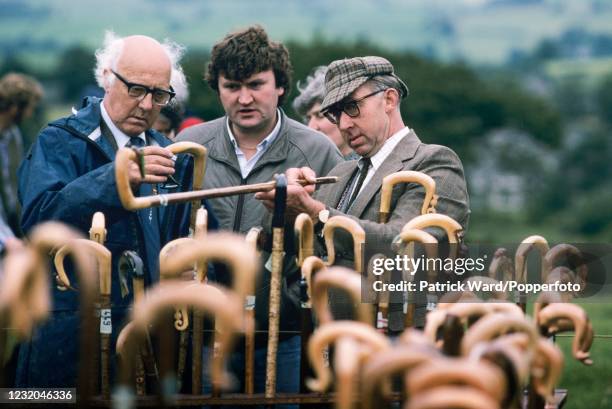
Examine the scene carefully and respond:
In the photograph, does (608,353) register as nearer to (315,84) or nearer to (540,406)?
(315,84)

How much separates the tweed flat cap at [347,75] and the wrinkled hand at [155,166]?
978mm

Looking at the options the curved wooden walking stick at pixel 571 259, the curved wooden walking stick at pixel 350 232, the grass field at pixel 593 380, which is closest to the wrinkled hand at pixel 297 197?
the curved wooden walking stick at pixel 350 232

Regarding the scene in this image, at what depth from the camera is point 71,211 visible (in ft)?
20.0

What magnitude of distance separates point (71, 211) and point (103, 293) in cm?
55

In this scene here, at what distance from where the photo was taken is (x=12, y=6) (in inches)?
4621

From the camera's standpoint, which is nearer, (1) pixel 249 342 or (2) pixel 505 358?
(2) pixel 505 358

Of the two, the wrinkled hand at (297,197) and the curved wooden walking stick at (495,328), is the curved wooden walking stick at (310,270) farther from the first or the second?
the curved wooden walking stick at (495,328)

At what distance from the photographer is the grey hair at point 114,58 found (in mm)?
6516

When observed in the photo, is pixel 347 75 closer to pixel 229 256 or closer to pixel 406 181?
pixel 406 181

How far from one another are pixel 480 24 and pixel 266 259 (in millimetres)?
108393

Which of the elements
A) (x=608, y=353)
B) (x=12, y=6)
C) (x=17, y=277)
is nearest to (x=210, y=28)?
(x=12, y=6)

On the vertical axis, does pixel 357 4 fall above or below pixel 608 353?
above

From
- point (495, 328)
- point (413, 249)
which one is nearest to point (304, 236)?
point (413, 249)

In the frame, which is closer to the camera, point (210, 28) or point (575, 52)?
point (575, 52)
